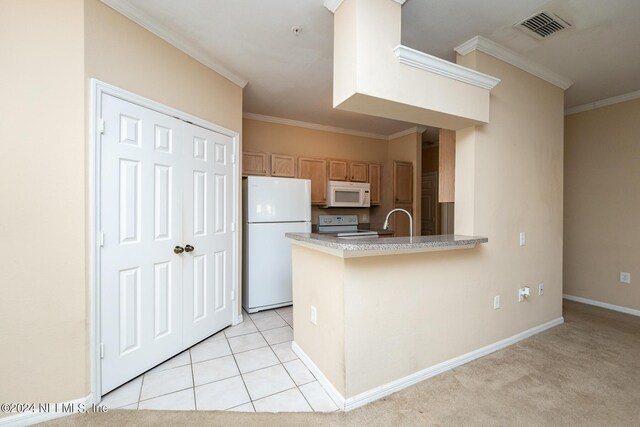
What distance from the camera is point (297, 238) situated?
6.93 ft

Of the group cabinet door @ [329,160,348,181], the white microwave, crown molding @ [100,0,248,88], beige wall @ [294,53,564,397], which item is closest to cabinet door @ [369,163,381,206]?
the white microwave

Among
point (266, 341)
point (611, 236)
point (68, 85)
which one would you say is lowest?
point (266, 341)

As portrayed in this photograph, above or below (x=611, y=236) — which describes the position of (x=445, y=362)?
below

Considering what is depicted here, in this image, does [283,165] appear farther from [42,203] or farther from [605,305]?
[605,305]

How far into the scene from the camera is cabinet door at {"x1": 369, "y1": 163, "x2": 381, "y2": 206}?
4.85m

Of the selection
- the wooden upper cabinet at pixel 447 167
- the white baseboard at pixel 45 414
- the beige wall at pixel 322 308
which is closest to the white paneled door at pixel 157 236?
the white baseboard at pixel 45 414

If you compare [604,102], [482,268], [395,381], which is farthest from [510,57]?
[395,381]

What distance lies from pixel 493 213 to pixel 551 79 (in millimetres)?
1730

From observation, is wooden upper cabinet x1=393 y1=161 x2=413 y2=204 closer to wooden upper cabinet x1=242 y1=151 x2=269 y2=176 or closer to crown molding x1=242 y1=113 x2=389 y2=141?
crown molding x1=242 y1=113 x2=389 y2=141

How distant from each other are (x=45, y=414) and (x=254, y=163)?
10.1 feet

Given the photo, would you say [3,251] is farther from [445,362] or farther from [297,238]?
[445,362]

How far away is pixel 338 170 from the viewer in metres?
4.54

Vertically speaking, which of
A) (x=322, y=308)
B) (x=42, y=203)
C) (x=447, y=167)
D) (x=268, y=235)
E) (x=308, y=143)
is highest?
(x=308, y=143)

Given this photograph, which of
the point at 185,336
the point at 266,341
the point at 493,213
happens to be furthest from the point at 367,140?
the point at 185,336
